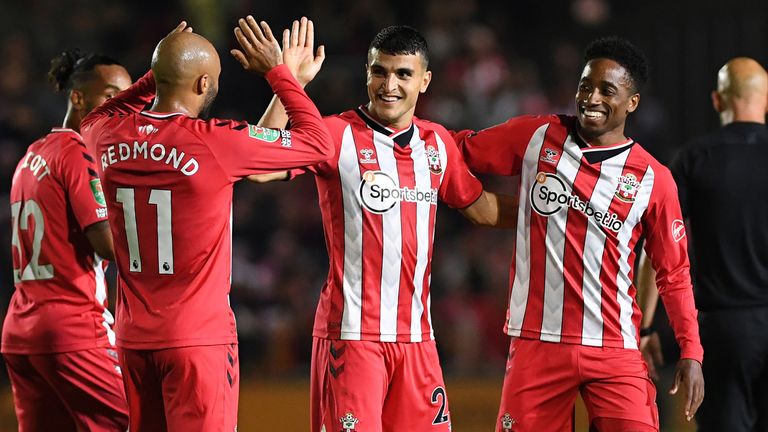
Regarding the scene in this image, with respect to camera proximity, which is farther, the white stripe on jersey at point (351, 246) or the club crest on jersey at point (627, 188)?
the club crest on jersey at point (627, 188)

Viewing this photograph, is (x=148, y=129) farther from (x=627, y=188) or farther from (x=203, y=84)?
(x=627, y=188)

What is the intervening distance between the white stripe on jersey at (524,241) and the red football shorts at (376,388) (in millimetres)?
474

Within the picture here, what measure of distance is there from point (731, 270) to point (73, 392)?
3.63 m

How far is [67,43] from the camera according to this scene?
12508 mm

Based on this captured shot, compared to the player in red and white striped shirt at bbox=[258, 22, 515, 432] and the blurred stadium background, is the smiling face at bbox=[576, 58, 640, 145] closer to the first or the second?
the player in red and white striped shirt at bbox=[258, 22, 515, 432]

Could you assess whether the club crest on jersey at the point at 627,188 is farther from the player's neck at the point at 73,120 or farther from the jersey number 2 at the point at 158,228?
the player's neck at the point at 73,120

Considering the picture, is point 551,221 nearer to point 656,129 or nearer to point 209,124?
point 209,124

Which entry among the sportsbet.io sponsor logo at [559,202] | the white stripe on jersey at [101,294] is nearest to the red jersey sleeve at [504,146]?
the sportsbet.io sponsor logo at [559,202]

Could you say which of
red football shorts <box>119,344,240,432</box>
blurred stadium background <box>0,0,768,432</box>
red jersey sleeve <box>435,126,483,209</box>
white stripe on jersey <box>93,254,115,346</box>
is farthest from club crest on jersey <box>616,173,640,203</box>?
blurred stadium background <box>0,0,768,432</box>

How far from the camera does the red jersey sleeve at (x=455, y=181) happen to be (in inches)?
208

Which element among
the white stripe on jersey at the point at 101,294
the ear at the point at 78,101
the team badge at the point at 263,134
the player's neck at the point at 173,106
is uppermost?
the ear at the point at 78,101

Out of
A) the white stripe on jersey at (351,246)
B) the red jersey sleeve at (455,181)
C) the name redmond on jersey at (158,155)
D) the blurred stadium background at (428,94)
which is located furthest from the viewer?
the blurred stadium background at (428,94)

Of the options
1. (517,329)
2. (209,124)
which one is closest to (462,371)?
(517,329)

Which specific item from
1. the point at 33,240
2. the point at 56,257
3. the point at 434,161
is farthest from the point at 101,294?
the point at 434,161
